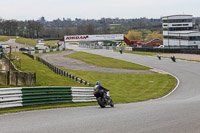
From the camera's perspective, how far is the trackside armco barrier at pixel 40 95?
14797mm

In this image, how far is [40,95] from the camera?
16453 mm

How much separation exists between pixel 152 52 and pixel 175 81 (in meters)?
44.9

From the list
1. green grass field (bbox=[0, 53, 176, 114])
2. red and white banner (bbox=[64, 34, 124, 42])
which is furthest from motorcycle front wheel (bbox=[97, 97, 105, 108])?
red and white banner (bbox=[64, 34, 124, 42])

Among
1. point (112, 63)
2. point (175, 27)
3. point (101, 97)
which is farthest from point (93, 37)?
point (101, 97)

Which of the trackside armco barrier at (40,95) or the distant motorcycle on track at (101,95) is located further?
A: the distant motorcycle on track at (101,95)

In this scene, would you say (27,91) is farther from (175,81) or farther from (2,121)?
(175,81)

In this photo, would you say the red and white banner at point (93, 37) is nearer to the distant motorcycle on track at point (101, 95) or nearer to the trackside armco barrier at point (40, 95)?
the trackside armco barrier at point (40, 95)

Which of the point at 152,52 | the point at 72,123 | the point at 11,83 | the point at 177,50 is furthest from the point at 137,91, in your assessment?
the point at 152,52

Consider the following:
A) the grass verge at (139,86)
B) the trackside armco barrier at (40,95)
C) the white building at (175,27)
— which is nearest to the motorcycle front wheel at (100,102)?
the trackside armco barrier at (40,95)

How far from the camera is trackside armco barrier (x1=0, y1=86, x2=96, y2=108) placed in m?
14.8

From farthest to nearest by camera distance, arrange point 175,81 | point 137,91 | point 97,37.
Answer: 1. point 97,37
2. point 175,81
3. point 137,91

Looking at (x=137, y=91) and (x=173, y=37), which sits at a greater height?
(x=173, y=37)

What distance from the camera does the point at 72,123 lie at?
433 inches

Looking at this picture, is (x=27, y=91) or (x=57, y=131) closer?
(x=57, y=131)
